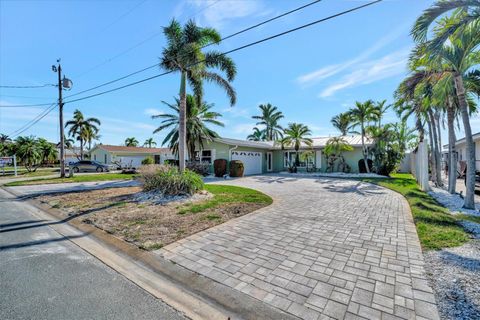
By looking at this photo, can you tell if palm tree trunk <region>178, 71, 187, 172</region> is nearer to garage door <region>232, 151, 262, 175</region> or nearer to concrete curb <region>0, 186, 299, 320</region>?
concrete curb <region>0, 186, 299, 320</region>

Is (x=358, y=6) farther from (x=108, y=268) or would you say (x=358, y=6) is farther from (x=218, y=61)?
(x=108, y=268)

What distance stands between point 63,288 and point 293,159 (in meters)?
21.7

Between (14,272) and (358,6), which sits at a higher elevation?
(358,6)

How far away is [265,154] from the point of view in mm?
24031

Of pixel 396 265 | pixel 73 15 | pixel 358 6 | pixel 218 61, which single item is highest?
pixel 73 15

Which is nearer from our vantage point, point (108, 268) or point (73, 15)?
point (108, 268)

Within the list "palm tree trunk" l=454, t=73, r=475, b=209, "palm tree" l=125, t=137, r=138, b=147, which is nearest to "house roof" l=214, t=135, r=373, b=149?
"palm tree trunk" l=454, t=73, r=475, b=209

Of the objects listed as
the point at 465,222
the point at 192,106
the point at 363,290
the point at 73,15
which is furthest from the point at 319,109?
the point at 363,290

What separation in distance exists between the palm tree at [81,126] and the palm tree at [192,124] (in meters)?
26.5

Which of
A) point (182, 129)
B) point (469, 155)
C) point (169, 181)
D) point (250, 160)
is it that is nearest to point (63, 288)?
point (169, 181)

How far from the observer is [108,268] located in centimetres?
356

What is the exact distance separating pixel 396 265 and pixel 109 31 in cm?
1223

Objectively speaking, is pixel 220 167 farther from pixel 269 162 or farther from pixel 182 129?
pixel 182 129

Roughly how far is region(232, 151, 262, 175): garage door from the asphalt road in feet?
52.1
